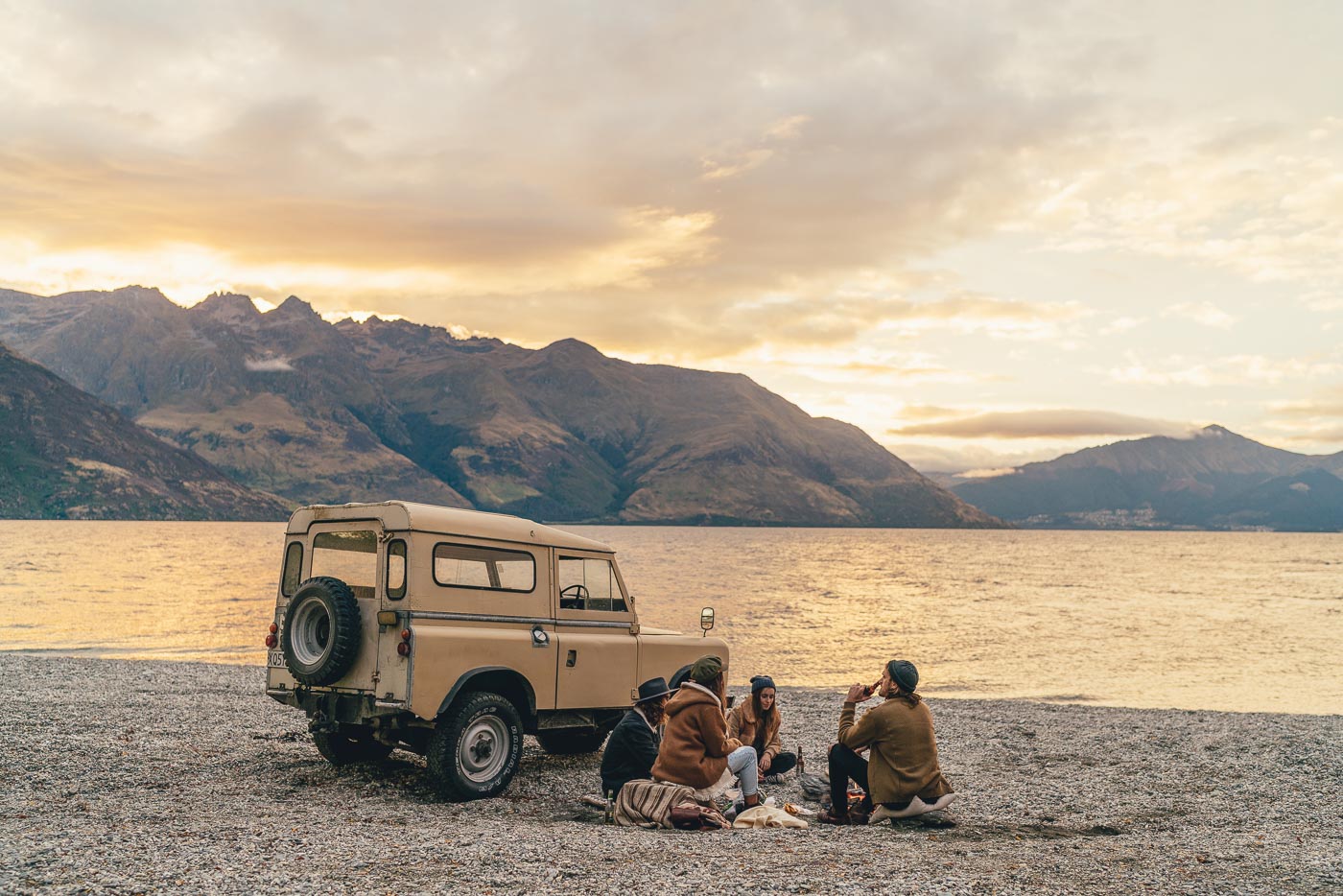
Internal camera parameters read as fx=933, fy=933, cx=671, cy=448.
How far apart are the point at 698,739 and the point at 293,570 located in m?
5.62

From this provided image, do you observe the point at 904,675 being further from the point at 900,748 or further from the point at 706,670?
the point at 706,670

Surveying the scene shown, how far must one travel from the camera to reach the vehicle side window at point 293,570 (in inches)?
462

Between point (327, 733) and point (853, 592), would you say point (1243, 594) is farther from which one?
point (327, 733)

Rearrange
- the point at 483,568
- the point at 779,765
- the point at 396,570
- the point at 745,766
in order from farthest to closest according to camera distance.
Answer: the point at 779,765
the point at 483,568
the point at 396,570
the point at 745,766

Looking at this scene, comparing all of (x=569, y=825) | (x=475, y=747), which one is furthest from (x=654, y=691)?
(x=475, y=747)

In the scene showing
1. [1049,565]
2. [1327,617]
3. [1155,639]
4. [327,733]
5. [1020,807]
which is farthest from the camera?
[1049,565]

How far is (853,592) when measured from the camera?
8212 cm

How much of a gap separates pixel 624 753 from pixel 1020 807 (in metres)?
5.29

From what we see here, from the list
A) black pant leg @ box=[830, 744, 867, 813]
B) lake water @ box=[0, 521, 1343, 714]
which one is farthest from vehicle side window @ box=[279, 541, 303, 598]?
lake water @ box=[0, 521, 1343, 714]

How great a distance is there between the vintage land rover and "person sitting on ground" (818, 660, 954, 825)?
247 cm

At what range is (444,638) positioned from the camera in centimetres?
1057

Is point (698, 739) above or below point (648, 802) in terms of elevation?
above

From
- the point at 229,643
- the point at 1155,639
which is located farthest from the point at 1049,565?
the point at 229,643

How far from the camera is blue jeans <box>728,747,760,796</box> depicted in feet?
33.4
